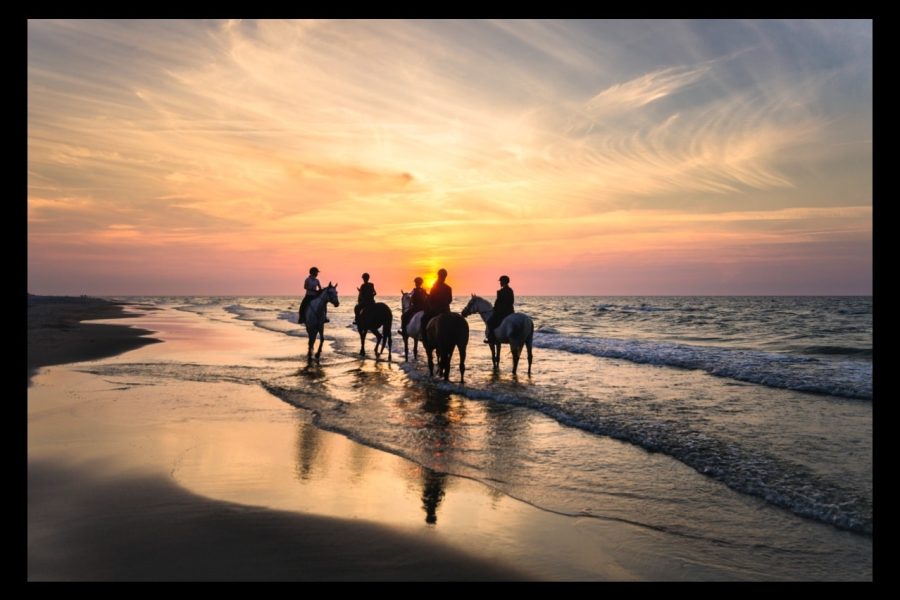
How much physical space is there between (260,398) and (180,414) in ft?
6.48

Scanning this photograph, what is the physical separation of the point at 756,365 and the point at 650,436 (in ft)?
37.1

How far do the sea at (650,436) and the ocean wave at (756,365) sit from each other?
0.36 feet

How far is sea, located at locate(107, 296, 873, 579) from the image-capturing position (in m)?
5.06

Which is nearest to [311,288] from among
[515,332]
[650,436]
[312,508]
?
[515,332]

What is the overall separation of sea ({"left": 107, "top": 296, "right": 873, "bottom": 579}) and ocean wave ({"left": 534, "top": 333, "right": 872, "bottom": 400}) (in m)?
0.11

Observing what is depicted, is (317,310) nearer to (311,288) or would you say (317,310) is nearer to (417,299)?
(311,288)

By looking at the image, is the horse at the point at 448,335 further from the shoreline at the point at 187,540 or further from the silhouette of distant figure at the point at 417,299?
the shoreline at the point at 187,540

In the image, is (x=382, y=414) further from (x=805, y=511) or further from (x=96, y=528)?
(x=805, y=511)

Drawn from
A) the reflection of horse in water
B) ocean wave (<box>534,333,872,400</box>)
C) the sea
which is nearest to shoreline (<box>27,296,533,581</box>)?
the reflection of horse in water

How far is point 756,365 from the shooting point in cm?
1716

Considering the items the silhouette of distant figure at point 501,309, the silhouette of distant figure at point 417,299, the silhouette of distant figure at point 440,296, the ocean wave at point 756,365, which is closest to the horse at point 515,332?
the silhouette of distant figure at point 501,309

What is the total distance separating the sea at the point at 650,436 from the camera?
506 cm

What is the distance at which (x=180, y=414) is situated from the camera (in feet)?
29.2
